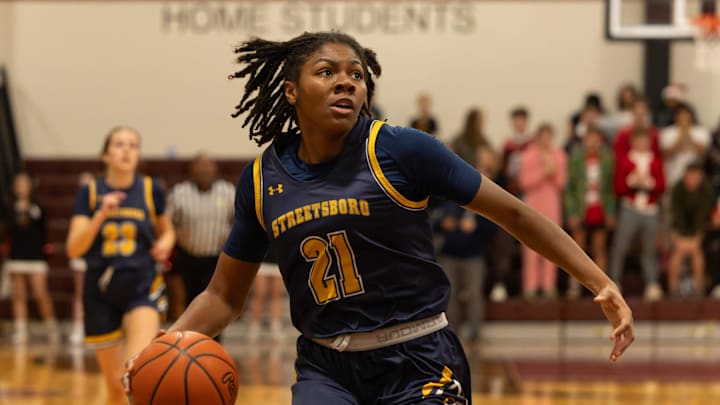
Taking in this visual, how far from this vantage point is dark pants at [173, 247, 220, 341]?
376 inches

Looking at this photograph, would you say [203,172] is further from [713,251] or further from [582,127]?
[713,251]

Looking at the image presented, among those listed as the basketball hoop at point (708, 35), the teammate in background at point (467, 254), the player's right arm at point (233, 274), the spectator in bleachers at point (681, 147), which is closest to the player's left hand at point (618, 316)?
the player's right arm at point (233, 274)

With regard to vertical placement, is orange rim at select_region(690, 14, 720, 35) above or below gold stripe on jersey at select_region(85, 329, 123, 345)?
above

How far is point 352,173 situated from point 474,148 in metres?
9.13

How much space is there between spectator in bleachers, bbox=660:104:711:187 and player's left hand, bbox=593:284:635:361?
9682 mm

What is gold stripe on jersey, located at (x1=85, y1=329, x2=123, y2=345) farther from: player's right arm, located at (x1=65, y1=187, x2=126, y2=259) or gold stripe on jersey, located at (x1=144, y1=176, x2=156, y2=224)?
gold stripe on jersey, located at (x1=144, y1=176, x2=156, y2=224)

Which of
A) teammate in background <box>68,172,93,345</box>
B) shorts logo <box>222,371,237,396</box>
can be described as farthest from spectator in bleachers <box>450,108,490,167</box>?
shorts logo <box>222,371,237,396</box>

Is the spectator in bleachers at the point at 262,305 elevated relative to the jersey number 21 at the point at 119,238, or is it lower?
lower

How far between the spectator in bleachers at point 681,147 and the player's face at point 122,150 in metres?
7.80

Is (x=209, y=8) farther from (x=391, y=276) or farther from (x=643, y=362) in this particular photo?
(x=391, y=276)

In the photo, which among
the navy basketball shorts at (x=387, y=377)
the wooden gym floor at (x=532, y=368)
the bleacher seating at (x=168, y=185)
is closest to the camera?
the navy basketball shorts at (x=387, y=377)

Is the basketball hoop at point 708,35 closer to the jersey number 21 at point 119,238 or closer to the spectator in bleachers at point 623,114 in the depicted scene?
the spectator in bleachers at point 623,114

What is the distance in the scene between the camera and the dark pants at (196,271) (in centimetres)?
955

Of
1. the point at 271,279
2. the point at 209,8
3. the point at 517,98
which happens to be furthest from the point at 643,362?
the point at 209,8
